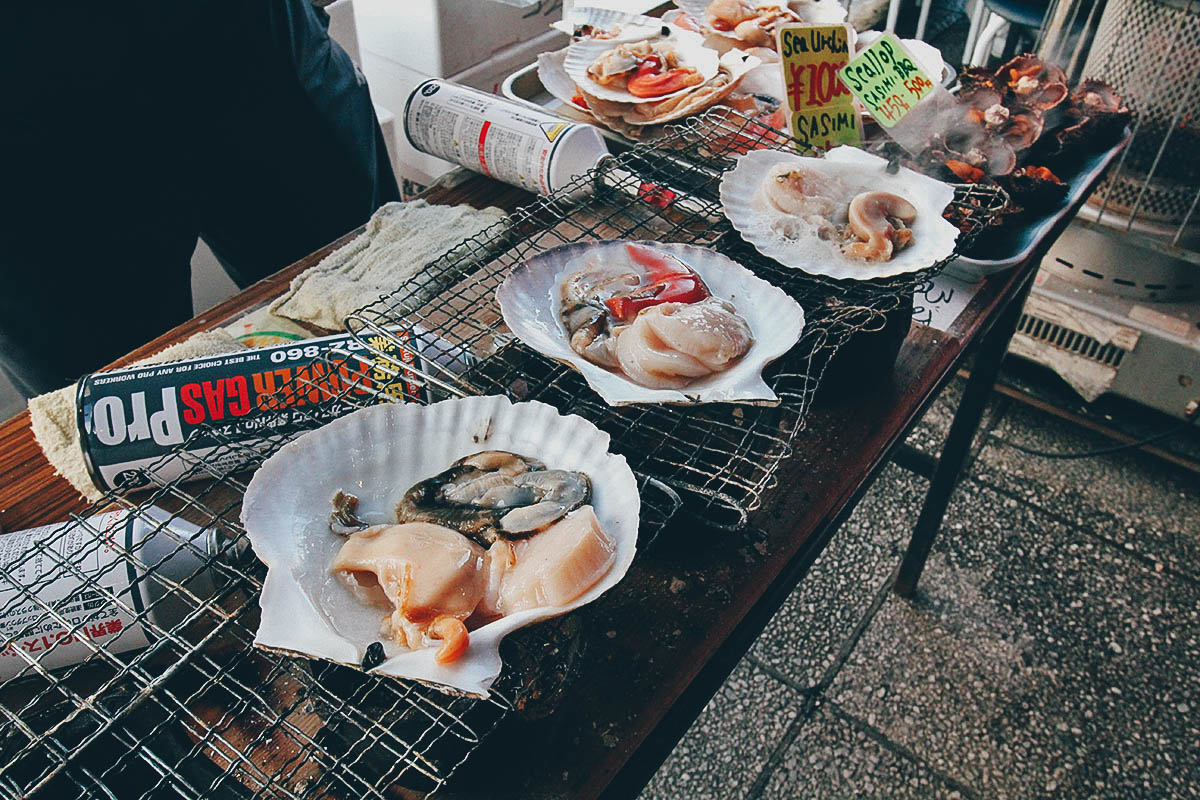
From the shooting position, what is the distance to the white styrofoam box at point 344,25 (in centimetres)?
305

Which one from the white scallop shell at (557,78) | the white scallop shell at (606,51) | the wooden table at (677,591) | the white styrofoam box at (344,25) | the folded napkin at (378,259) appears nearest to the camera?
the wooden table at (677,591)

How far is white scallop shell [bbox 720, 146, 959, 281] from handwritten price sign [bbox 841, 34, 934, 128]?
0.12 metres

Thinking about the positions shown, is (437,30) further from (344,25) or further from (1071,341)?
(1071,341)

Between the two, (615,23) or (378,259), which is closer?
(378,259)

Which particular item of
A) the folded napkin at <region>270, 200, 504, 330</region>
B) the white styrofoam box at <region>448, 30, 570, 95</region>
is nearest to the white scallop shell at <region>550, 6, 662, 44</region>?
the white styrofoam box at <region>448, 30, 570, 95</region>

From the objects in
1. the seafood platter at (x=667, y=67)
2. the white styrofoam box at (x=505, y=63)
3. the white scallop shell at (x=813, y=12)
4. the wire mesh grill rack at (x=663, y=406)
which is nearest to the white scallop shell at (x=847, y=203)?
the wire mesh grill rack at (x=663, y=406)

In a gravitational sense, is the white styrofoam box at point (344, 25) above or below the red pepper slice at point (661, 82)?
below

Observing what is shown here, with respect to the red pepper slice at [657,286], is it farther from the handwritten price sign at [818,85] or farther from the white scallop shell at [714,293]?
the handwritten price sign at [818,85]

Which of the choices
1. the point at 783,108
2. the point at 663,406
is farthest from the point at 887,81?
the point at 663,406

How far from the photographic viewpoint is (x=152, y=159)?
77.4 inches

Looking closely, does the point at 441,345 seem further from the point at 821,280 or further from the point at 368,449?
the point at 821,280

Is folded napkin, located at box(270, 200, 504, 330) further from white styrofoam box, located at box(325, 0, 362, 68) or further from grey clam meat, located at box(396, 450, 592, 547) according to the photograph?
white styrofoam box, located at box(325, 0, 362, 68)

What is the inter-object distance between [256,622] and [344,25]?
2660 mm

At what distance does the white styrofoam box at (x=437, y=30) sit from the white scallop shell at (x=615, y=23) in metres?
0.46
